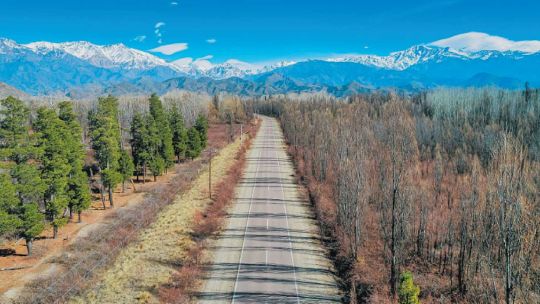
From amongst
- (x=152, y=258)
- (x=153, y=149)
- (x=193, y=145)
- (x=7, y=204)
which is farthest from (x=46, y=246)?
(x=193, y=145)

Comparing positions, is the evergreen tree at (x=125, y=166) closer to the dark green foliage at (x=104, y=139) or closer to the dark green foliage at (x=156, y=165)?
the dark green foliage at (x=104, y=139)

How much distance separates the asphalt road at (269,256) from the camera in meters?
30.8

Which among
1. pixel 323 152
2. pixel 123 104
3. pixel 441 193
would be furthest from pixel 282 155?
pixel 123 104

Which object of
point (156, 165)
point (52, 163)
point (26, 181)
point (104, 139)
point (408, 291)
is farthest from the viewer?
point (156, 165)

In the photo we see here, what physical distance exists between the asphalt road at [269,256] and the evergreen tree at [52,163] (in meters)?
20.2

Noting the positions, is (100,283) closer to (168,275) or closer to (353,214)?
(168,275)

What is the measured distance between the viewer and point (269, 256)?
37812mm

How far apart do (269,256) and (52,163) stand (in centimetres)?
2782

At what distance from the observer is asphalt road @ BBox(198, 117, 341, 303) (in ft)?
101

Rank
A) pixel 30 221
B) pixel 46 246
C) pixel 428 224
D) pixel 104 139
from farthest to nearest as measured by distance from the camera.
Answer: pixel 104 139 → pixel 46 246 → pixel 428 224 → pixel 30 221

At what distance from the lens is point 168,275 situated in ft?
112

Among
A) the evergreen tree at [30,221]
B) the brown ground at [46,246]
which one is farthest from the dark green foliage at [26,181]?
the brown ground at [46,246]

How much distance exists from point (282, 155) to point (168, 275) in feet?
232

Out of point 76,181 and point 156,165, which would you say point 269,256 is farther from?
point 156,165
